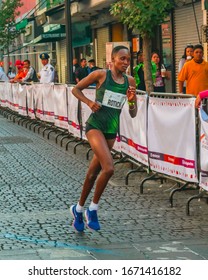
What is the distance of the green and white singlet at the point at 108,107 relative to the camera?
9.62m

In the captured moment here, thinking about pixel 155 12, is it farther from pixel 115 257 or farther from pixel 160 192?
pixel 115 257

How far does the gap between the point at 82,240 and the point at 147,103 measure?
439 centimetres

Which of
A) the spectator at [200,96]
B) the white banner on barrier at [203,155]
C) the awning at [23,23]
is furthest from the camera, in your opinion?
the awning at [23,23]

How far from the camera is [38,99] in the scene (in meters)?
24.9

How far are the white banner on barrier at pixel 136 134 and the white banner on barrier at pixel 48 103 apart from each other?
765 cm

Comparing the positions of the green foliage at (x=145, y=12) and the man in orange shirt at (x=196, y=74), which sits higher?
the green foliage at (x=145, y=12)

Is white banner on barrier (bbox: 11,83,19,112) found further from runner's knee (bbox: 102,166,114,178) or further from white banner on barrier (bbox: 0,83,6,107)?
runner's knee (bbox: 102,166,114,178)

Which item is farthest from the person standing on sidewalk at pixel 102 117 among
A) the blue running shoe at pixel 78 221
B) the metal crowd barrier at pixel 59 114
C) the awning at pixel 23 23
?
the awning at pixel 23 23

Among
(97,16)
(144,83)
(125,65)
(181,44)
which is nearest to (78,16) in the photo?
(97,16)

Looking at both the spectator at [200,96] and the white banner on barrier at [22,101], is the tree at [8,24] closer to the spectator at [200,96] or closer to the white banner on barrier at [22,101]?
the white banner on barrier at [22,101]

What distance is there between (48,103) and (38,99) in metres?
1.81

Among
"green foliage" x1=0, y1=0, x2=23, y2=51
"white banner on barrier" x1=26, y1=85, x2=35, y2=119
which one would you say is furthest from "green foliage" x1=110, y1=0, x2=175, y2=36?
"green foliage" x1=0, y1=0, x2=23, y2=51

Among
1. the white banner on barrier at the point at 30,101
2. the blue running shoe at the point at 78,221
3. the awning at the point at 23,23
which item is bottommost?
the white banner on barrier at the point at 30,101

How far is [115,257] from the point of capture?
8102mm
